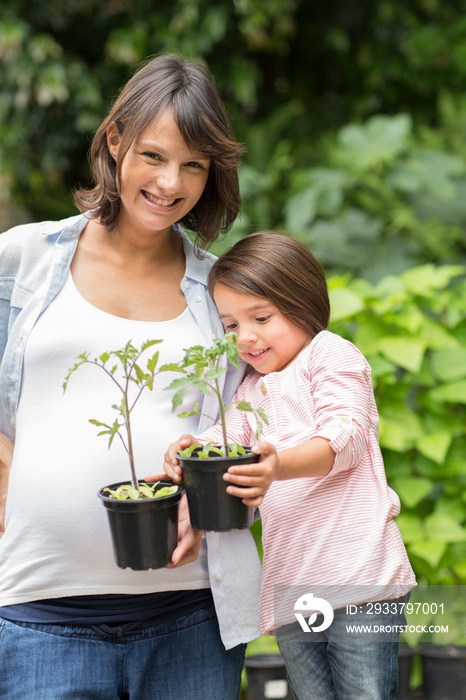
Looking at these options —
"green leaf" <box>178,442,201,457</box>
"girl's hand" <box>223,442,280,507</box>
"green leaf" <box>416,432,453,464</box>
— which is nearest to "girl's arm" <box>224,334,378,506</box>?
"girl's hand" <box>223,442,280,507</box>

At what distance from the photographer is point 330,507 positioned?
56.7 inches

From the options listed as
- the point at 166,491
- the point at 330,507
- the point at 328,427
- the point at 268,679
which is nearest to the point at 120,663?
the point at 166,491

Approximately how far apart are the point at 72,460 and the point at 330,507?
50cm

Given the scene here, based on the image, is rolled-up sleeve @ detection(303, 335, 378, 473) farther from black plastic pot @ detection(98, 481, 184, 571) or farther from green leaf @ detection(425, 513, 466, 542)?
green leaf @ detection(425, 513, 466, 542)

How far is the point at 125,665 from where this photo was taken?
1460 millimetres

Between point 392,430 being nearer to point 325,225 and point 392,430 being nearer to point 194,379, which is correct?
point 194,379

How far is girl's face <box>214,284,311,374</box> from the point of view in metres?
1.56

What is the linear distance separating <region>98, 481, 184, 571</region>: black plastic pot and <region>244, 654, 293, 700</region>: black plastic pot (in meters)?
1.54

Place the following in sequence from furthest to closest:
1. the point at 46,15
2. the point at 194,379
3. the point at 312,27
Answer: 1. the point at 312,27
2. the point at 46,15
3. the point at 194,379

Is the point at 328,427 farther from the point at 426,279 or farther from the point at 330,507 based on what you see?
the point at 426,279

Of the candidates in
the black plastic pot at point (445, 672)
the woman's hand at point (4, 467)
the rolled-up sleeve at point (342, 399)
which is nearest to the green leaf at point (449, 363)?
the black plastic pot at point (445, 672)

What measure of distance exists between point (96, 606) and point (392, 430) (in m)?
1.31

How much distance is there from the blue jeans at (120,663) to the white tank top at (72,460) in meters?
0.08

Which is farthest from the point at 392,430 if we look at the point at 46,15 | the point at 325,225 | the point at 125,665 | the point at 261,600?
the point at 46,15
